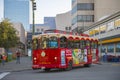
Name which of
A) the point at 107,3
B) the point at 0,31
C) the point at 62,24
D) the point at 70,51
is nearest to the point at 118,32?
the point at 0,31

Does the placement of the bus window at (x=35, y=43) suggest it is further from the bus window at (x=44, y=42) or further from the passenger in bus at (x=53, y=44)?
the passenger in bus at (x=53, y=44)

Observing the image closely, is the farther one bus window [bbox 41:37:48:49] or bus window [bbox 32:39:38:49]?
bus window [bbox 32:39:38:49]

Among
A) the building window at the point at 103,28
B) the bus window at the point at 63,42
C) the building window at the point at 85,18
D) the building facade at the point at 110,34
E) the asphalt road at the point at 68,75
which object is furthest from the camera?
the building window at the point at 85,18

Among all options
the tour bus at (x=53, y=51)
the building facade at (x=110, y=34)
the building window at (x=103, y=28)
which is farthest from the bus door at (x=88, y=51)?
the building window at (x=103, y=28)

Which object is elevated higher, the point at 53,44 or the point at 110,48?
the point at 110,48

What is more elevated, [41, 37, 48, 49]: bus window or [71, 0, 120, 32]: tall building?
[71, 0, 120, 32]: tall building

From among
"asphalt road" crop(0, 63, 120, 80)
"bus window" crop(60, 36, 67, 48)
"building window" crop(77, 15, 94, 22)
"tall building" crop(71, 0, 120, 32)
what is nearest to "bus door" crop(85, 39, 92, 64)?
"bus window" crop(60, 36, 67, 48)

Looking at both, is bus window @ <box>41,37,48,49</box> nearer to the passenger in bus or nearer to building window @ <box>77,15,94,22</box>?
the passenger in bus

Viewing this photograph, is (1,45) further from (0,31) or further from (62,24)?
(62,24)

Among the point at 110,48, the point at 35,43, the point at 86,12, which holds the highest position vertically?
the point at 86,12

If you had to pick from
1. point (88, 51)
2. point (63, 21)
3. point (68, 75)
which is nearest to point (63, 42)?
point (68, 75)

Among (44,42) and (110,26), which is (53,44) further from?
(110,26)

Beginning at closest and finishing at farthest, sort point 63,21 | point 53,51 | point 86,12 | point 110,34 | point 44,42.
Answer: point 53,51
point 44,42
point 110,34
point 86,12
point 63,21

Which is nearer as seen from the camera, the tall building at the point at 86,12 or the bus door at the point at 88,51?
the bus door at the point at 88,51
